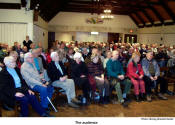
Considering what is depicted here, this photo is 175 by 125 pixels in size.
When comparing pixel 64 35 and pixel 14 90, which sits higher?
pixel 64 35

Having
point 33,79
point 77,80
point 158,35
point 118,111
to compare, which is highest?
point 158,35

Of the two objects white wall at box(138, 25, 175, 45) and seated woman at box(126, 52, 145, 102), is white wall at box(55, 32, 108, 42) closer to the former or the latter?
white wall at box(138, 25, 175, 45)

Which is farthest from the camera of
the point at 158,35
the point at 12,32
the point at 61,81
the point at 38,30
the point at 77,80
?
the point at 158,35

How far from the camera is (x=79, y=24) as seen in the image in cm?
1916

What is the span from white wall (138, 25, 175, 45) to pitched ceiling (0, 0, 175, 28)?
43 cm

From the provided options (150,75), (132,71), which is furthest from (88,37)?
(132,71)

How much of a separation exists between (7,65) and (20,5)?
6.01m

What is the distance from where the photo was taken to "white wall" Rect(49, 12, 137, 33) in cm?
1889

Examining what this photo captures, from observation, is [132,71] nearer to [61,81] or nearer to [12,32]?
[61,81]

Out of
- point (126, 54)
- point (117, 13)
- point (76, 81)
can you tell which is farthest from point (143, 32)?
point (76, 81)

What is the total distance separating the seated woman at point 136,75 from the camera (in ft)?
15.2

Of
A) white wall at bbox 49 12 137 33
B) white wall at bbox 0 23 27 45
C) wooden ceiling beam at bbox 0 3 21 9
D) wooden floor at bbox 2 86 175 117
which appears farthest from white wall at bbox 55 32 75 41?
wooden floor at bbox 2 86 175 117

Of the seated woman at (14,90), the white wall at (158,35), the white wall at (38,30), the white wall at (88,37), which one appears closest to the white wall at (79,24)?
the white wall at (88,37)

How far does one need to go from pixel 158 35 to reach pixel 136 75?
13.1m
